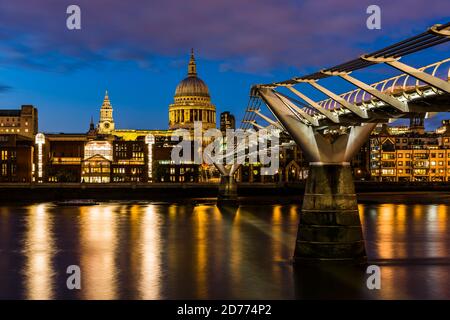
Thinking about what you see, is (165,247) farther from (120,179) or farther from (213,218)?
(120,179)

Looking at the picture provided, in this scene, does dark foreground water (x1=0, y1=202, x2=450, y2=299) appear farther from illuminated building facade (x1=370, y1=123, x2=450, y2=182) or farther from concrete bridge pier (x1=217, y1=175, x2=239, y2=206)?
illuminated building facade (x1=370, y1=123, x2=450, y2=182)

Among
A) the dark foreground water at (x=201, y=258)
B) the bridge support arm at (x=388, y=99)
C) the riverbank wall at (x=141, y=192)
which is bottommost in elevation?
the dark foreground water at (x=201, y=258)

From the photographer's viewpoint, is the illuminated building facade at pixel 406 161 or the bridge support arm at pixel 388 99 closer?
the bridge support arm at pixel 388 99

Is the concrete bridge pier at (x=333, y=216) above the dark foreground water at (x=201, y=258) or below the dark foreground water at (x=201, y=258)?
above

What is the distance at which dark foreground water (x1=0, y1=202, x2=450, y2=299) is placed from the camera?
98.1 feet

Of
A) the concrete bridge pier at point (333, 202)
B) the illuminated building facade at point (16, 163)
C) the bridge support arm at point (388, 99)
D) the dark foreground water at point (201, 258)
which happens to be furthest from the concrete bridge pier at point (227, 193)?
the illuminated building facade at point (16, 163)

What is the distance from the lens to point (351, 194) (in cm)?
3222

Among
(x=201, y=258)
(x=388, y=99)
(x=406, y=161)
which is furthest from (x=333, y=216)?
(x=406, y=161)

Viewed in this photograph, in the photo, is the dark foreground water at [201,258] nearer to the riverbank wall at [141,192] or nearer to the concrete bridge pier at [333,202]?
the concrete bridge pier at [333,202]

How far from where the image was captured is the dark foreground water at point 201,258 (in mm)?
29906

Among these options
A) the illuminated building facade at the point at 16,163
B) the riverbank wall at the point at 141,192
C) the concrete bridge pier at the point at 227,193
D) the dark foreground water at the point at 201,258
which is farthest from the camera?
the illuminated building facade at the point at 16,163

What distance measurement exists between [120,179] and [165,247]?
508ft
